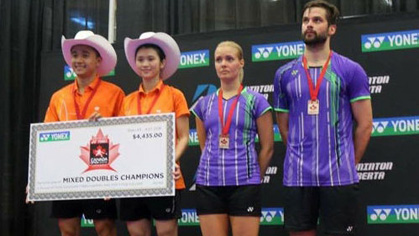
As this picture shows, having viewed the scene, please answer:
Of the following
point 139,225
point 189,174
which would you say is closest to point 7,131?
point 189,174

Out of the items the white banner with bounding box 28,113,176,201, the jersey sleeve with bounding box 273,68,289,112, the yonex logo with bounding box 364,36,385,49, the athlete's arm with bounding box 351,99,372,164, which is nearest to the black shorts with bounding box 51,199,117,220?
the white banner with bounding box 28,113,176,201

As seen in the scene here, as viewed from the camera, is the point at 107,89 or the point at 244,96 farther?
the point at 107,89

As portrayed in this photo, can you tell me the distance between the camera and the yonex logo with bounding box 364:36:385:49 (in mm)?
3339

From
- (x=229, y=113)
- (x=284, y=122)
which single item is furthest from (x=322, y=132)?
(x=229, y=113)

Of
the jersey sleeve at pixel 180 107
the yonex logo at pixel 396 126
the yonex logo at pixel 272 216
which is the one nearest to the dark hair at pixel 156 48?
the jersey sleeve at pixel 180 107

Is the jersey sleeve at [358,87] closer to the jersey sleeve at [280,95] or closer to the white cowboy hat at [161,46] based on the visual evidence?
the jersey sleeve at [280,95]

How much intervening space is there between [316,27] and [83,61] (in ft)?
4.64

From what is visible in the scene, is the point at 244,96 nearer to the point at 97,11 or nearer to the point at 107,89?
the point at 107,89

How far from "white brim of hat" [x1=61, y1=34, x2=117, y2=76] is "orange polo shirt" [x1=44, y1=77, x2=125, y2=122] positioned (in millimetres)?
132

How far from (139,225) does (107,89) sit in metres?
0.85

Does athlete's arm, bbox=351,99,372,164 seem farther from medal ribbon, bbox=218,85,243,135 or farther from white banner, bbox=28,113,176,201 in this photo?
white banner, bbox=28,113,176,201

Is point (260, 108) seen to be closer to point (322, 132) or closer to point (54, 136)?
point (322, 132)

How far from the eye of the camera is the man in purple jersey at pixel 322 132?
2348 mm

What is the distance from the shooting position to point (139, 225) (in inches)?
108
